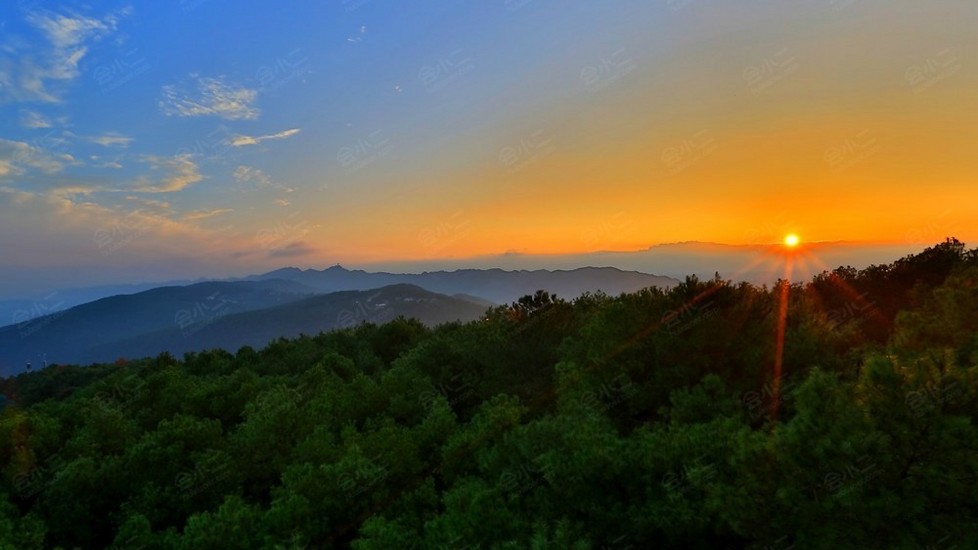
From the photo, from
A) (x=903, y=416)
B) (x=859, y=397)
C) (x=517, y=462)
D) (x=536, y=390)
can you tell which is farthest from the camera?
(x=536, y=390)

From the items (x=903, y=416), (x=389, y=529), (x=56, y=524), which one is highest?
(x=903, y=416)

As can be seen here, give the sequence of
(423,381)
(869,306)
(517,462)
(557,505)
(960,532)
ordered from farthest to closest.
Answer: (869,306)
(423,381)
(517,462)
(557,505)
(960,532)

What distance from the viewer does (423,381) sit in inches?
993

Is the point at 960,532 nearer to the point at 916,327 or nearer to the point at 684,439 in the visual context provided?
the point at 684,439

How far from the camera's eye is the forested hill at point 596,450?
8.51m

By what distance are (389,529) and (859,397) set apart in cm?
991

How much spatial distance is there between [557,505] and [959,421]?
24.0 ft

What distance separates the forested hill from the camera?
8.51m

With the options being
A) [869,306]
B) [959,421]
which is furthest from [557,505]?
[869,306]

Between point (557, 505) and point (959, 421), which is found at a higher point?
point (959, 421)

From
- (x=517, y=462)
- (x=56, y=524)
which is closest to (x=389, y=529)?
(x=517, y=462)

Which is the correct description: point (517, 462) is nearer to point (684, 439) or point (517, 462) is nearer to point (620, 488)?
point (620, 488)

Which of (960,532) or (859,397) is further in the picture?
(859,397)

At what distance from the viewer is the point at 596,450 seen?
11.4 meters
